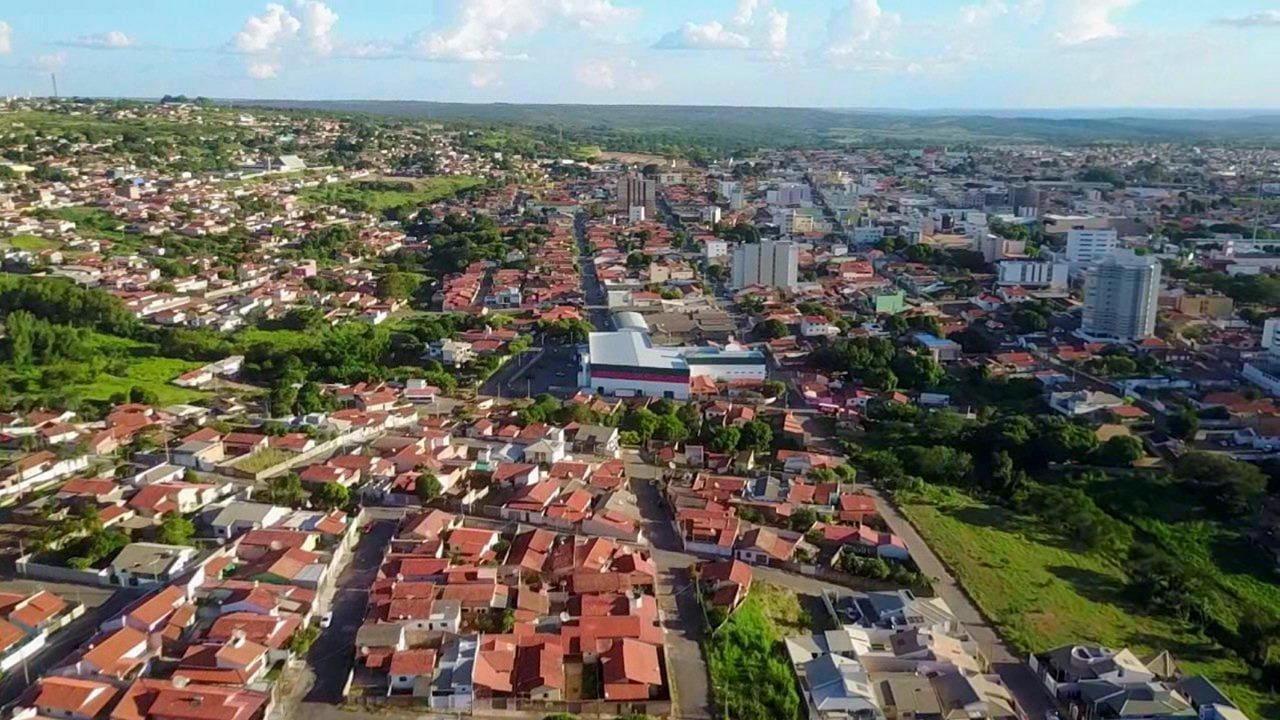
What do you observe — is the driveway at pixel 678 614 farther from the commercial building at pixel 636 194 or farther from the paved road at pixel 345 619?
the commercial building at pixel 636 194

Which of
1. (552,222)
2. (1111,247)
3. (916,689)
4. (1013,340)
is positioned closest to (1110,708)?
(916,689)

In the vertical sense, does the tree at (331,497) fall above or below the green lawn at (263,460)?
above

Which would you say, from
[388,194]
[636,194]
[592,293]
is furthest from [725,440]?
[388,194]

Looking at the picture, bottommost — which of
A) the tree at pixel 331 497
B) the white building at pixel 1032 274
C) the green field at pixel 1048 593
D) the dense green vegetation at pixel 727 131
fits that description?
the green field at pixel 1048 593

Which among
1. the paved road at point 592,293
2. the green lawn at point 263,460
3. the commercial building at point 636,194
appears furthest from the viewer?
the commercial building at point 636,194

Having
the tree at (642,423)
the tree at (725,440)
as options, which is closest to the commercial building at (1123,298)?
the tree at (725,440)

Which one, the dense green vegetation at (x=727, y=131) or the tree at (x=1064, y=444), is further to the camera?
the dense green vegetation at (x=727, y=131)

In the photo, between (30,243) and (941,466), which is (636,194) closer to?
(30,243)
